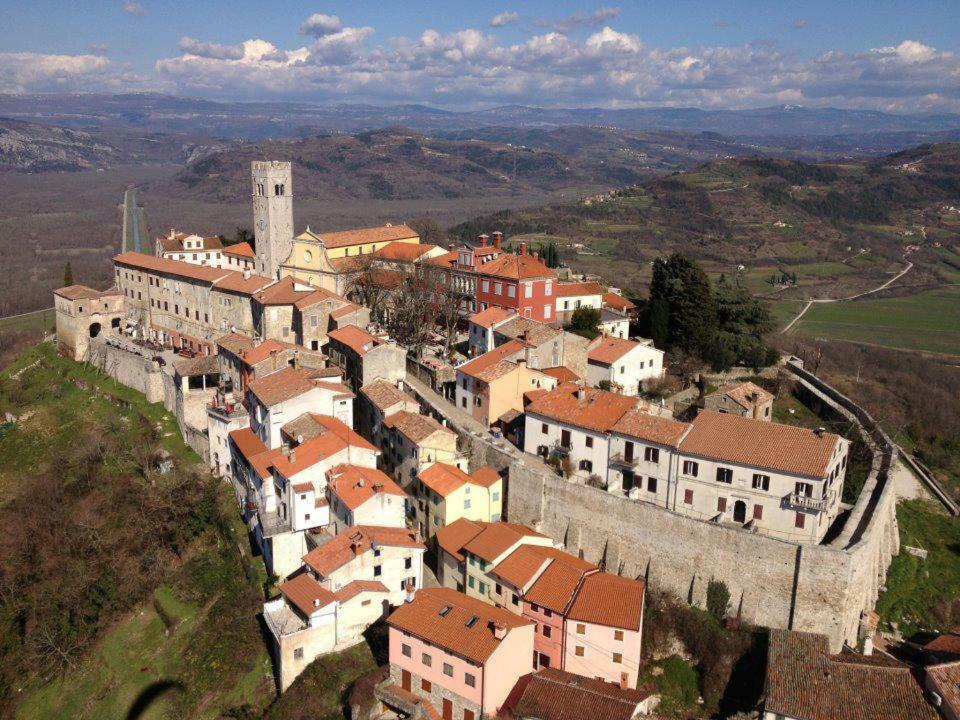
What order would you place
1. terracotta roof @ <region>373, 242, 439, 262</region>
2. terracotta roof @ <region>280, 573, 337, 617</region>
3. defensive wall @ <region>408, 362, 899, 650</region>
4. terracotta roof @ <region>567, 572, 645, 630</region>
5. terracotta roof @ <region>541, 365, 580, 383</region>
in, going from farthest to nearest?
terracotta roof @ <region>373, 242, 439, 262</region> → terracotta roof @ <region>541, 365, 580, 383</region> → terracotta roof @ <region>280, 573, 337, 617</region> → defensive wall @ <region>408, 362, 899, 650</region> → terracotta roof @ <region>567, 572, 645, 630</region>

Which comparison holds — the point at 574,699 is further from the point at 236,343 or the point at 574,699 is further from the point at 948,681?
the point at 236,343

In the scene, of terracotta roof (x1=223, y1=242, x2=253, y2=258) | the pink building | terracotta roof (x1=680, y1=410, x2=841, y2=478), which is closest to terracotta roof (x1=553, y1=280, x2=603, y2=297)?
terracotta roof (x1=680, y1=410, x2=841, y2=478)

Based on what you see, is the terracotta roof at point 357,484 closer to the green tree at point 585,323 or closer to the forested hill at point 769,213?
the green tree at point 585,323

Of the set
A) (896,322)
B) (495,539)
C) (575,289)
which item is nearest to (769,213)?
(896,322)

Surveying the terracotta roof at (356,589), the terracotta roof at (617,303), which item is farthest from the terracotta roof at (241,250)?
the terracotta roof at (356,589)

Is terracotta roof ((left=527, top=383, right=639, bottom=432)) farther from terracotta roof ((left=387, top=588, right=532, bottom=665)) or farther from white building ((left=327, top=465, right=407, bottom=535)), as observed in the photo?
terracotta roof ((left=387, top=588, right=532, bottom=665))

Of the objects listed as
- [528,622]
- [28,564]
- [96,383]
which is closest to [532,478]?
[528,622]

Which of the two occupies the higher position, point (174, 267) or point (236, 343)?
point (174, 267)
